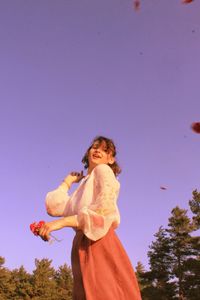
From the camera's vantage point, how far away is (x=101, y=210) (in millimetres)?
3490

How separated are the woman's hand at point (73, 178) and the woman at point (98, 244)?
1.50 feet

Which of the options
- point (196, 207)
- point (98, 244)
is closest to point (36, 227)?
point (98, 244)

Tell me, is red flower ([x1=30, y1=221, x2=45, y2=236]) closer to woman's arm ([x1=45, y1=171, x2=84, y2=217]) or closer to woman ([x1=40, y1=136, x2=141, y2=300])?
woman ([x1=40, y1=136, x2=141, y2=300])

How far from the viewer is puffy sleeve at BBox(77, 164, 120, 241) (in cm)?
340

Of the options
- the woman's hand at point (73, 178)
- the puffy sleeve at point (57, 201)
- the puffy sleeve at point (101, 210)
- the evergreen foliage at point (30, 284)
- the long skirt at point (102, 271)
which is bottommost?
the long skirt at point (102, 271)

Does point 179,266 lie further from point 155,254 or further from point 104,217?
point 104,217

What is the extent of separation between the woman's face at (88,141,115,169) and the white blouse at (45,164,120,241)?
0.25 m

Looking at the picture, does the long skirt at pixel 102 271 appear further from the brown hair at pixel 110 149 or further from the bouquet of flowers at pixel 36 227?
the brown hair at pixel 110 149

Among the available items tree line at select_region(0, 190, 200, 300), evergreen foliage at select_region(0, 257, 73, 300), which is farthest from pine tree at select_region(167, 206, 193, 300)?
evergreen foliage at select_region(0, 257, 73, 300)

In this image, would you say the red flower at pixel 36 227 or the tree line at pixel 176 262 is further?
the tree line at pixel 176 262

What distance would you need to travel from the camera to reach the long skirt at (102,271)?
3.22 metres

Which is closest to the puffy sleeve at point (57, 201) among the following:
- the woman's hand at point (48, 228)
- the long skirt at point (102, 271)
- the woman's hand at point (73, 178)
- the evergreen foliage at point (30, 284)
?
the woman's hand at point (73, 178)

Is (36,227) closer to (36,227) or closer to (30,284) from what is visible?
(36,227)

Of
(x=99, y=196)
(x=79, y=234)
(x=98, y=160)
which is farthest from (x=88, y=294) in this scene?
(x=98, y=160)
